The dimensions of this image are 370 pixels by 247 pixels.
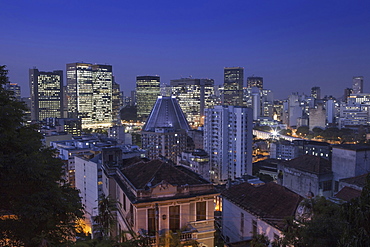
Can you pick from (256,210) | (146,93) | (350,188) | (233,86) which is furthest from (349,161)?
(233,86)

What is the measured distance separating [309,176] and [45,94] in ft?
402

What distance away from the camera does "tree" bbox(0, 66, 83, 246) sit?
6773 millimetres

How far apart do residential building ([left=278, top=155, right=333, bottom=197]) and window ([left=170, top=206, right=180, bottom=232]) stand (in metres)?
11.6

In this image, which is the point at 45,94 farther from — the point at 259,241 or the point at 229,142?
the point at 259,241

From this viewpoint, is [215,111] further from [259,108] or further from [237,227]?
[259,108]

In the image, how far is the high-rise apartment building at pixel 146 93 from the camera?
148 metres

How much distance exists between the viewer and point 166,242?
34.7 feet

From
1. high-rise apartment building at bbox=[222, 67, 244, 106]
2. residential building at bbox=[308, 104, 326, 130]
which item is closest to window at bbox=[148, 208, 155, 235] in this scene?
residential building at bbox=[308, 104, 326, 130]

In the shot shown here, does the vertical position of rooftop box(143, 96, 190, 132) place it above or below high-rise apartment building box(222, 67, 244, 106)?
below

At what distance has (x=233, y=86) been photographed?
570 feet

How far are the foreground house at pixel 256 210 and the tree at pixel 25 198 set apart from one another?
26.1ft

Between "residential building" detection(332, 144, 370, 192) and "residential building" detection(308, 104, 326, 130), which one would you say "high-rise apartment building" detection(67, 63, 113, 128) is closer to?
"residential building" detection(308, 104, 326, 130)

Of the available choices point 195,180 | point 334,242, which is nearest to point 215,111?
point 195,180

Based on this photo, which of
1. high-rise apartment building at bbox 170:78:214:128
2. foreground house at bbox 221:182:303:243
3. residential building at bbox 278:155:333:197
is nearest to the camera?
foreground house at bbox 221:182:303:243
